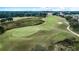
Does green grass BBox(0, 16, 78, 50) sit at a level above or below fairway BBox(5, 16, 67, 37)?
below

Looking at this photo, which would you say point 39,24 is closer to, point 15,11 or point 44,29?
point 44,29

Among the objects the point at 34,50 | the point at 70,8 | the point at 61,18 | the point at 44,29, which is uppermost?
the point at 70,8

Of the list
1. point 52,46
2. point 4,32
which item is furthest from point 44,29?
point 4,32

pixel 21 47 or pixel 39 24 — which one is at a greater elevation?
pixel 39 24

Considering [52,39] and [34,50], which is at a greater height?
[52,39]

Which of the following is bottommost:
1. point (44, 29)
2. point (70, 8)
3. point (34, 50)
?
point (34, 50)

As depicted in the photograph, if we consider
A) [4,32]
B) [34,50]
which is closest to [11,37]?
[4,32]

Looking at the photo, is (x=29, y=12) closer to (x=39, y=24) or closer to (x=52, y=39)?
(x=39, y=24)

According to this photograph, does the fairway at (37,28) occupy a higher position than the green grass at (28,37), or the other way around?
the fairway at (37,28)

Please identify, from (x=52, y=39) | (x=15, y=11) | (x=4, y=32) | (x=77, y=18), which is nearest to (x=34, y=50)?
(x=52, y=39)
